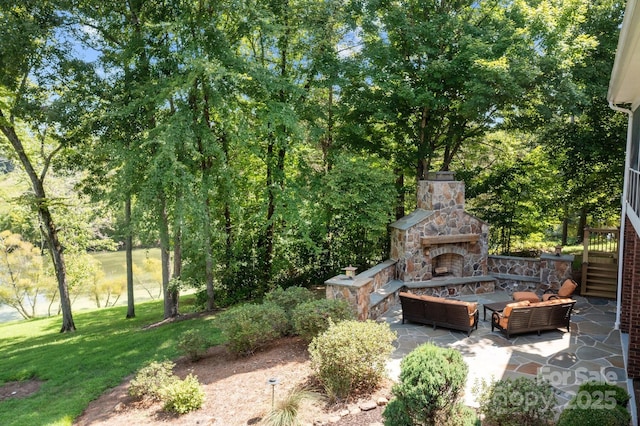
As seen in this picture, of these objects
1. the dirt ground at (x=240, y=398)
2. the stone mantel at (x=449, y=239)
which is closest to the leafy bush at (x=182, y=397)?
the dirt ground at (x=240, y=398)

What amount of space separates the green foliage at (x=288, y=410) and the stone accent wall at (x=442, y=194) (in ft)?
22.4

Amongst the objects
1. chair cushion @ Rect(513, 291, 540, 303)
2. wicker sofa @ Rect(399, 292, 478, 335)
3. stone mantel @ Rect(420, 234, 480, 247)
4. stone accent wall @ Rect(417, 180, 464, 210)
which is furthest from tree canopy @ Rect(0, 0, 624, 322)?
chair cushion @ Rect(513, 291, 540, 303)

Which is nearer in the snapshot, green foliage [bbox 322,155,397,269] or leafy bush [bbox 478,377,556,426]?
leafy bush [bbox 478,377,556,426]

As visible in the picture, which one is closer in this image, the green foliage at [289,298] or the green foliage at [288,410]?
the green foliage at [288,410]

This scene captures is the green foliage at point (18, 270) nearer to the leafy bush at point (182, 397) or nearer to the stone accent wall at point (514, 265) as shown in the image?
the leafy bush at point (182, 397)

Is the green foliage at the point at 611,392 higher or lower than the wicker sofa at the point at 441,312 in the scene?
higher

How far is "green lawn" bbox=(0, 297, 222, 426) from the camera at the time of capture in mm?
6425

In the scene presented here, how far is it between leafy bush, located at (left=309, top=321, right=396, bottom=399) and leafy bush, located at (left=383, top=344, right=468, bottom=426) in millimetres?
1192

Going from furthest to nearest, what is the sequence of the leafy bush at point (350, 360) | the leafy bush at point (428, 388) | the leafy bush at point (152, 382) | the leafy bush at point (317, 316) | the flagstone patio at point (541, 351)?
the leafy bush at point (317, 316)
the flagstone patio at point (541, 351)
the leafy bush at point (152, 382)
the leafy bush at point (350, 360)
the leafy bush at point (428, 388)

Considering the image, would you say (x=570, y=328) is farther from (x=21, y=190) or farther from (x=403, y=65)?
(x=21, y=190)

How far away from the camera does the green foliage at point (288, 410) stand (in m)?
4.87

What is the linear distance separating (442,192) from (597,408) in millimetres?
7298

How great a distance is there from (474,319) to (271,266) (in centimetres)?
649

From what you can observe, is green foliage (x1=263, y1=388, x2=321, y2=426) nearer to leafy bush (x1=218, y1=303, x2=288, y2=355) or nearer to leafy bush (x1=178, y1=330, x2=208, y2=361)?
leafy bush (x1=218, y1=303, x2=288, y2=355)
